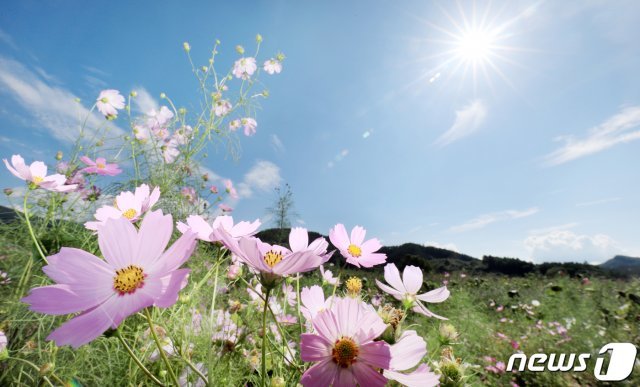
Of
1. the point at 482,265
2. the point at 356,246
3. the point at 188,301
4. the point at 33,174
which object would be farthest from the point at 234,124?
the point at 482,265

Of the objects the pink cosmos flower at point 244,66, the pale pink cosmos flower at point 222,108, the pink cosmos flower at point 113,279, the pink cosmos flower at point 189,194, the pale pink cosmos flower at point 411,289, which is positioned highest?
the pink cosmos flower at point 244,66

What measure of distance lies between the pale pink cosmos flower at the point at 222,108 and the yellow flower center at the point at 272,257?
1.53 m

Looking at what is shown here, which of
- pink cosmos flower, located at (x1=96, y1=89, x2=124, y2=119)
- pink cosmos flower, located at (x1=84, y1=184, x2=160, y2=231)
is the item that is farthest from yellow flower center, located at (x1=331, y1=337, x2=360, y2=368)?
pink cosmos flower, located at (x1=96, y1=89, x2=124, y2=119)

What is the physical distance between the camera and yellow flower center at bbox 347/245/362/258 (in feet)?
1.42

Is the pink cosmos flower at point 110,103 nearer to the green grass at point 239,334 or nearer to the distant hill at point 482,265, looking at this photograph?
the green grass at point 239,334

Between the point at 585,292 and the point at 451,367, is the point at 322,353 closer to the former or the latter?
the point at 451,367

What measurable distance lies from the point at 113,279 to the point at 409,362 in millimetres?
264

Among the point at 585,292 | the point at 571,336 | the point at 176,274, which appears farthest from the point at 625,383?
the point at 585,292

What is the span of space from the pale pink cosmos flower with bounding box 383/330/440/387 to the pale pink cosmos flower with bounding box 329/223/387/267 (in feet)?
0.33

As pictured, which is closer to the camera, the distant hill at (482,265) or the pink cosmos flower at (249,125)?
the pink cosmos flower at (249,125)

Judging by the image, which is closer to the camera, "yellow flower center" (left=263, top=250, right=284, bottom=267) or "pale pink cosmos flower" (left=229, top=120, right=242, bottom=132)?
"yellow flower center" (left=263, top=250, right=284, bottom=267)

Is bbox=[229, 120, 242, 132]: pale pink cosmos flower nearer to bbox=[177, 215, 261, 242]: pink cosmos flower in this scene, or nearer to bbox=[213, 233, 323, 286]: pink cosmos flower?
bbox=[177, 215, 261, 242]: pink cosmos flower

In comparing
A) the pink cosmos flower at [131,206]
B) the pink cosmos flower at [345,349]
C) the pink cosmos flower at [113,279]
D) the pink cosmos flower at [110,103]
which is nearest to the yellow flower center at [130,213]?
the pink cosmos flower at [131,206]

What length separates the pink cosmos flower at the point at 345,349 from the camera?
273 mm
